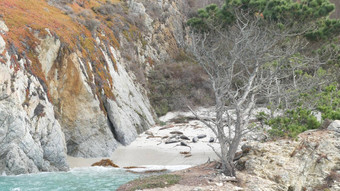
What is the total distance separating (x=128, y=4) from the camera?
107ft

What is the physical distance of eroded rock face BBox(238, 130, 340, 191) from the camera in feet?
26.4

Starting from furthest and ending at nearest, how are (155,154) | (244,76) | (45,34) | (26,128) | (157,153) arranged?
(157,153)
(155,154)
(45,34)
(244,76)
(26,128)

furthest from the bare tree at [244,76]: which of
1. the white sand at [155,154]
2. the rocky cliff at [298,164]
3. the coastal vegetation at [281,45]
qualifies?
the white sand at [155,154]

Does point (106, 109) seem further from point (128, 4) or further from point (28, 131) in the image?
point (128, 4)

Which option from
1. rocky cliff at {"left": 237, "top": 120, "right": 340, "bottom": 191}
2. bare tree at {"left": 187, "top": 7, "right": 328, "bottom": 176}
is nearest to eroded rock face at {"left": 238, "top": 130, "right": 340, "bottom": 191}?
rocky cliff at {"left": 237, "top": 120, "right": 340, "bottom": 191}

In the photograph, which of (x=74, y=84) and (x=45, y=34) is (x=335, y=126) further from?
(x=45, y=34)

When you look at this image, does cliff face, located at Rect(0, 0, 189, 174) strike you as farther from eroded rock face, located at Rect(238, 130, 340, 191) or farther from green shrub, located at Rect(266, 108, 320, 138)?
green shrub, located at Rect(266, 108, 320, 138)

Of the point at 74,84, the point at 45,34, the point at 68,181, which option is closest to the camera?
the point at 68,181

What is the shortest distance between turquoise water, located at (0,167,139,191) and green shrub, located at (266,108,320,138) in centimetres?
574

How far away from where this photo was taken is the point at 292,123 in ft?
31.0

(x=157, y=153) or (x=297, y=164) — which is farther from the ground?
(x=157, y=153)

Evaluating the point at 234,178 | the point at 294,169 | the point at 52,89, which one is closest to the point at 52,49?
the point at 52,89

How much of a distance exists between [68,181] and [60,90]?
19.9 ft

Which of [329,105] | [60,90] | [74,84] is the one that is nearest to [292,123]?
[329,105]
